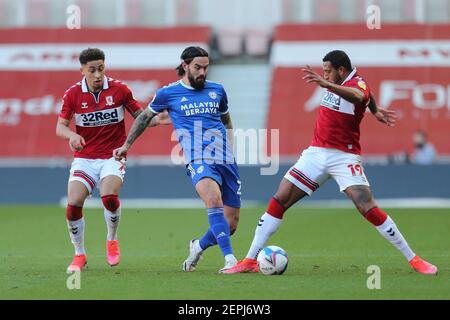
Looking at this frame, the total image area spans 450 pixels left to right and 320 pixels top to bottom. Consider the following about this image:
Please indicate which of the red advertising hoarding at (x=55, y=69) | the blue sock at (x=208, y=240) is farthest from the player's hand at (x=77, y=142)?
the red advertising hoarding at (x=55, y=69)

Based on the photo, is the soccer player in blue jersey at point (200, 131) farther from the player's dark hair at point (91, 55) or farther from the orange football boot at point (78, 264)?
the orange football boot at point (78, 264)

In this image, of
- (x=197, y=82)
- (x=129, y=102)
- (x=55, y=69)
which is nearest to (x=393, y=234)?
(x=197, y=82)

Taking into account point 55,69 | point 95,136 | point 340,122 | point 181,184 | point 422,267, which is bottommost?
point 422,267

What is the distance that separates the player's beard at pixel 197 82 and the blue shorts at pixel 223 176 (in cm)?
84

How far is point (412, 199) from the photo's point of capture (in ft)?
80.5

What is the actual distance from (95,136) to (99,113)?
28cm

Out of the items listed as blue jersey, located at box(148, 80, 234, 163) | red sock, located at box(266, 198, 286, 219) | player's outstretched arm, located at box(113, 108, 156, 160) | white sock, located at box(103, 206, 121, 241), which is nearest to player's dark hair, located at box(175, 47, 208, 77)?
blue jersey, located at box(148, 80, 234, 163)

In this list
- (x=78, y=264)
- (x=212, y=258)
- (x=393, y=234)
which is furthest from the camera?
(x=212, y=258)

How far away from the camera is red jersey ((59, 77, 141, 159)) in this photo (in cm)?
1186

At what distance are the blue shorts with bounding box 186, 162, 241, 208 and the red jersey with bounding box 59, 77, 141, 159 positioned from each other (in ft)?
4.05

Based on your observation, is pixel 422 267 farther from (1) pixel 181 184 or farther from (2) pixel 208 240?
(1) pixel 181 184

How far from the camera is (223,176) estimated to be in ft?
37.1

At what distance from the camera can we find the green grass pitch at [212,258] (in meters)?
9.36
